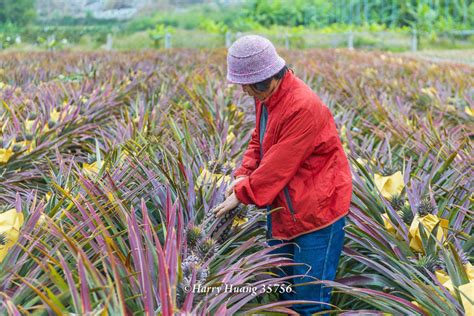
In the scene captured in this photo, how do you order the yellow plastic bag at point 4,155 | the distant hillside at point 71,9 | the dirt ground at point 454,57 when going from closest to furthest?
the yellow plastic bag at point 4,155
the dirt ground at point 454,57
the distant hillside at point 71,9

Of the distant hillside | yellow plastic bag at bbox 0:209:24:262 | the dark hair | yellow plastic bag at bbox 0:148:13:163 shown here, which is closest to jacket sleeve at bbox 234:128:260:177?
the dark hair

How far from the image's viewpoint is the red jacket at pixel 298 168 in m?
1.79

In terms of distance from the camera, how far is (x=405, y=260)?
6.18 ft

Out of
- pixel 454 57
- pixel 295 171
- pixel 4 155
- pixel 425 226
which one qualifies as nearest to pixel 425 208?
pixel 425 226

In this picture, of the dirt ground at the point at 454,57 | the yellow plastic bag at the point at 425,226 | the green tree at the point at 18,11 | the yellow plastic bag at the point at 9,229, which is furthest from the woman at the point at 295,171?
the green tree at the point at 18,11

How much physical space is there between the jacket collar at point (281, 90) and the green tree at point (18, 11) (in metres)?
17.9

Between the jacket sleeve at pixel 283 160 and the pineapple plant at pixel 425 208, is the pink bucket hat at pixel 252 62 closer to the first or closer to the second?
the jacket sleeve at pixel 283 160

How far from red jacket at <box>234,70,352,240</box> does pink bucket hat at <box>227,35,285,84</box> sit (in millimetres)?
86

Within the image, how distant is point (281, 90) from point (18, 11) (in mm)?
18672

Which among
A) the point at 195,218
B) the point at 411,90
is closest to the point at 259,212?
the point at 195,218

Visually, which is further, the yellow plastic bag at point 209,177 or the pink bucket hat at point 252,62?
the yellow plastic bag at point 209,177

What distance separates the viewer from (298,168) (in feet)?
6.22

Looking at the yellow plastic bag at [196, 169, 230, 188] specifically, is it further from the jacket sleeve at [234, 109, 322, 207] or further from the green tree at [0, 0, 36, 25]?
the green tree at [0, 0, 36, 25]

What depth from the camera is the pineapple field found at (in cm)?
146
